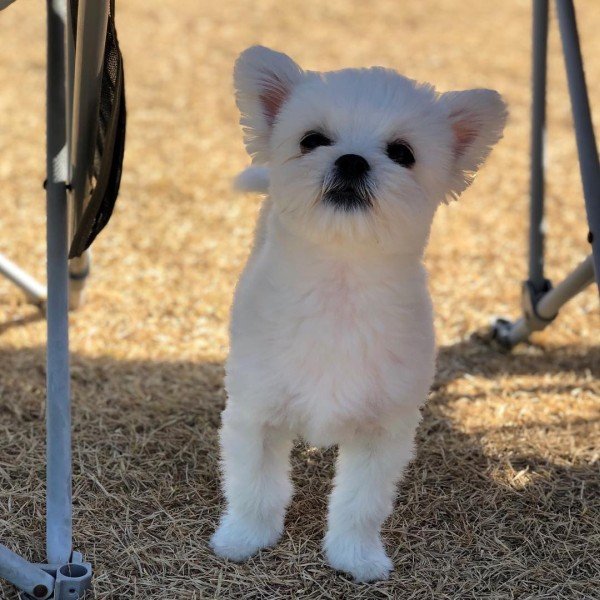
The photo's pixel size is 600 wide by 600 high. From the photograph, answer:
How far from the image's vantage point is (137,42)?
6.93 meters

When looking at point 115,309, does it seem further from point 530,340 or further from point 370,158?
point 370,158

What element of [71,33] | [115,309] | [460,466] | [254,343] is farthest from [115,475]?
[115,309]

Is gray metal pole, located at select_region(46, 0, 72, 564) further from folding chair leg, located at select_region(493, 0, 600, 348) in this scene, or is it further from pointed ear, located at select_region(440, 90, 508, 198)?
folding chair leg, located at select_region(493, 0, 600, 348)

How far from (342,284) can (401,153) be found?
11.0 inches

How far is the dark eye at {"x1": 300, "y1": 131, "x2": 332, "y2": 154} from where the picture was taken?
1.84m

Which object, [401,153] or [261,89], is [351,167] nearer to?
[401,153]

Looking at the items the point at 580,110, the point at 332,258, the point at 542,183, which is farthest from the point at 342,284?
Answer: the point at 542,183

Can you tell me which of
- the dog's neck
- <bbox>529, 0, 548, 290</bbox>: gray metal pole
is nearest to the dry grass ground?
<bbox>529, 0, 548, 290</bbox>: gray metal pole

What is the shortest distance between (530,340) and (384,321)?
1813mm

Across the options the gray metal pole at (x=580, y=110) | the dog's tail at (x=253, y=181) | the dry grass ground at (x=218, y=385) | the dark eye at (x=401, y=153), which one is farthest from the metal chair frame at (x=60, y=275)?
the gray metal pole at (x=580, y=110)

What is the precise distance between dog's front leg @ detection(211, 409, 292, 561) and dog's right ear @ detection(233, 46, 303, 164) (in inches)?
22.2

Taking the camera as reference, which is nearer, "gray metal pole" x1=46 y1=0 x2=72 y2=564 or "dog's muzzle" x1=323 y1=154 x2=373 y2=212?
"dog's muzzle" x1=323 y1=154 x2=373 y2=212

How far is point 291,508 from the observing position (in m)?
2.39

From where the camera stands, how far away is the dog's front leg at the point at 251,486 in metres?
2.11
